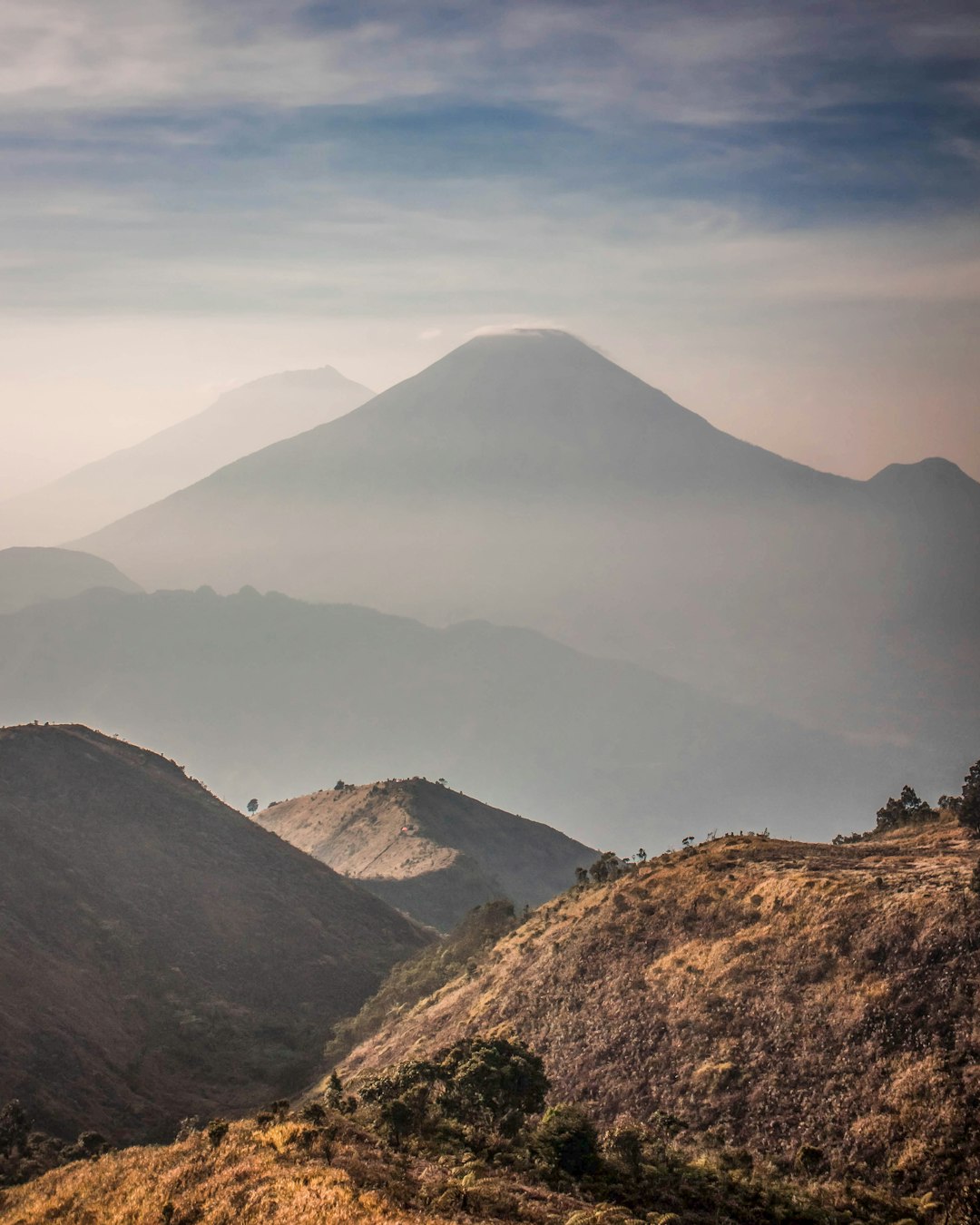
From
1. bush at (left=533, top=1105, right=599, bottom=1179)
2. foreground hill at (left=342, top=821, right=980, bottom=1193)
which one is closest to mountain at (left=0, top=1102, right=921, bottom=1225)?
bush at (left=533, top=1105, right=599, bottom=1179)

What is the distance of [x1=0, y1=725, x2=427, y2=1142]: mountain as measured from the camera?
2557 inches

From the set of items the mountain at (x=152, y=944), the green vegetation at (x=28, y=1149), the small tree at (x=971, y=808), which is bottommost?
the green vegetation at (x=28, y=1149)

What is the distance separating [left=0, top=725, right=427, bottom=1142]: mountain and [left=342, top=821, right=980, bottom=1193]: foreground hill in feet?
44.5

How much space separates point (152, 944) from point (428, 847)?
59.3m

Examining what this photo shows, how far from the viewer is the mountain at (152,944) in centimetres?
6494

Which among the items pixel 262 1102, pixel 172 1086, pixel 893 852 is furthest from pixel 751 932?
pixel 172 1086

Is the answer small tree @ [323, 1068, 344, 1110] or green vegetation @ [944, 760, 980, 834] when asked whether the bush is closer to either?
small tree @ [323, 1068, 344, 1110]

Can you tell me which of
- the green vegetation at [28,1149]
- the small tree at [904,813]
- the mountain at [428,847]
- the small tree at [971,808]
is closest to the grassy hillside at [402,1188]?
the green vegetation at [28,1149]

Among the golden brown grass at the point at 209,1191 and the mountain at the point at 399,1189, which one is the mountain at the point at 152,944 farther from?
the mountain at the point at 399,1189

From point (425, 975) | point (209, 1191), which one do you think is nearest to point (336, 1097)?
point (209, 1191)

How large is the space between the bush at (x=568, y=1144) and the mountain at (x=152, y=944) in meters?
29.4

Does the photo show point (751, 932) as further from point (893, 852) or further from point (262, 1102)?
point (262, 1102)

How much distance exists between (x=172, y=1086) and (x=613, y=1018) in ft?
103

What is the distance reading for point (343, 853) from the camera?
144m
